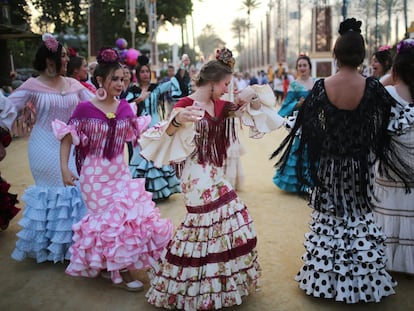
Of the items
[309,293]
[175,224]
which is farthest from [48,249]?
[309,293]

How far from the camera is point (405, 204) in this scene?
3834mm

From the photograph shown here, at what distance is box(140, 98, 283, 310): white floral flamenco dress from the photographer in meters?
3.20

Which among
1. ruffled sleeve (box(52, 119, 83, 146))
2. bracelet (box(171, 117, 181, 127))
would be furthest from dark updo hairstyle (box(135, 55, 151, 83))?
bracelet (box(171, 117, 181, 127))

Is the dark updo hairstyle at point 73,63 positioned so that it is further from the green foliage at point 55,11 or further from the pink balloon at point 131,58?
the pink balloon at point 131,58

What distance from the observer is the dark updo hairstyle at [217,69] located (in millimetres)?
3311

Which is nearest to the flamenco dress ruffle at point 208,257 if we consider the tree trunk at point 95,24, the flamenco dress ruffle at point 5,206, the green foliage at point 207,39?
the flamenco dress ruffle at point 5,206

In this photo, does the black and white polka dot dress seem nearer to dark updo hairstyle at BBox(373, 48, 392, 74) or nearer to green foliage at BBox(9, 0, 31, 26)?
dark updo hairstyle at BBox(373, 48, 392, 74)

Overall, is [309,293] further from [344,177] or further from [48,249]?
[48,249]

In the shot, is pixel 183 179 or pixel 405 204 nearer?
pixel 183 179

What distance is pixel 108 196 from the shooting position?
3.79 m

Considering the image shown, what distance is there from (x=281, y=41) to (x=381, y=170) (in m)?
44.7

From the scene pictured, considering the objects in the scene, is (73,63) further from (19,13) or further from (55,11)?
(19,13)

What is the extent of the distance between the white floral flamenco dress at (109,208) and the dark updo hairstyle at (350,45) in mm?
1889

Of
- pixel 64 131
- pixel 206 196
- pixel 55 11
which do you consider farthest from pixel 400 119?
pixel 55 11
